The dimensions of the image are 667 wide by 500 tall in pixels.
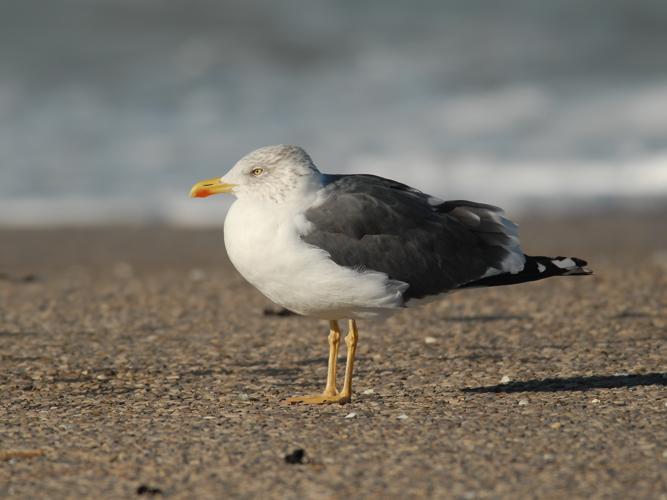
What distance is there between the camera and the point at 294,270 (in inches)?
209

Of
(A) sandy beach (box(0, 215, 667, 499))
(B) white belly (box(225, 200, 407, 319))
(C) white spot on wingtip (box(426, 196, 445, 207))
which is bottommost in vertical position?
(A) sandy beach (box(0, 215, 667, 499))

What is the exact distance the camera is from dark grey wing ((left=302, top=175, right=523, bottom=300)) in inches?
215

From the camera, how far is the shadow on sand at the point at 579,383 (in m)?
5.90

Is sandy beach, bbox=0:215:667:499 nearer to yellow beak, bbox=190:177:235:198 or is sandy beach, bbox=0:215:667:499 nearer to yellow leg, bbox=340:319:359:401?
yellow leg, bbox=340:319:359:401

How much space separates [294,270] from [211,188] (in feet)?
2.95

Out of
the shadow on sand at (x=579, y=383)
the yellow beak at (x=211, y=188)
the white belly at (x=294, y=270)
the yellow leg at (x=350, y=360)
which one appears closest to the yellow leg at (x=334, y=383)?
the yellow leg at (x=350, y=360)

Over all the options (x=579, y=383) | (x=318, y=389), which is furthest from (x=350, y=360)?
(x=579, y=383)

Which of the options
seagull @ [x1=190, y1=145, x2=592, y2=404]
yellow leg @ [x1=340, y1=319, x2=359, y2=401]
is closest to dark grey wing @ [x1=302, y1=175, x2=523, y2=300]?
seagull @ [x1=190, y1=145, x2=592, y2=404]

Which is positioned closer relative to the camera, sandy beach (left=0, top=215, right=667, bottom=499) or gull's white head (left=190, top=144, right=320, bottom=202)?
sandy beach (left=0, top=215, right=667, bottom=499)

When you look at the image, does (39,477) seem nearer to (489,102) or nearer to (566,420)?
(566,420)

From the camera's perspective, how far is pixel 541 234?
1588 centimetres

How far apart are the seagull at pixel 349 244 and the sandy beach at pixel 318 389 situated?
599mm

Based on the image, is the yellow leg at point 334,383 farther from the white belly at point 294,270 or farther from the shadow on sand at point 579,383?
the shadow on sand at point 579,383

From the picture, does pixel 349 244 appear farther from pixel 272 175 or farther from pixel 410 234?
pixel 272 175
